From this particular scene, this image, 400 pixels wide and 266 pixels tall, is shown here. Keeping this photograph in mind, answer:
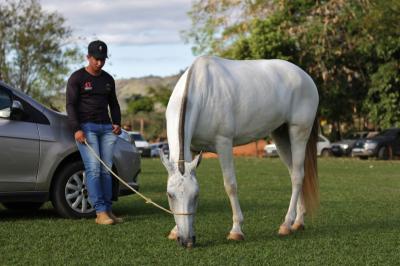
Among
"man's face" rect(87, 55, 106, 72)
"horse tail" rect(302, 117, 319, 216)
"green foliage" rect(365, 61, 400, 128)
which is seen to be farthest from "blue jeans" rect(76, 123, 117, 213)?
"green foliage" rect(365, 61, 400, 128)

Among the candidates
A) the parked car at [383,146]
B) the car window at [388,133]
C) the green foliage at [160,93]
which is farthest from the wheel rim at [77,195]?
the green foliage at [160,93]

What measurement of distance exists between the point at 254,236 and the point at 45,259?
2.52 m

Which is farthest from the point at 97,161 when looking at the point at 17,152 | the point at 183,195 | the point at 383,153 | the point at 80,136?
the point at 383,153

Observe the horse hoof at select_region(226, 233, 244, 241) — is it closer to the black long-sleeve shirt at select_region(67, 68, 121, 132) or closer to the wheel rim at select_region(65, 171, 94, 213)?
the black long-sleeve shirt at select_region(67, 68, 121, 132)

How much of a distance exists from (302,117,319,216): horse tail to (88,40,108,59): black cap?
2729 mm

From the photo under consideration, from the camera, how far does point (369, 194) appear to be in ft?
50.5

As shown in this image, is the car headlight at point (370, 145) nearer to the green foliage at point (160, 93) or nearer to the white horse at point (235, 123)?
the white horse at point (235, 123)

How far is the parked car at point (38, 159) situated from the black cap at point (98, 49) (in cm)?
125

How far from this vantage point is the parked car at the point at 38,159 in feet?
33.7

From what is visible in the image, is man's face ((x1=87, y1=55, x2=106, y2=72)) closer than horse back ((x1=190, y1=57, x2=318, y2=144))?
No

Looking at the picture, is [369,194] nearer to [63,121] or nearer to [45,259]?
[63,121]

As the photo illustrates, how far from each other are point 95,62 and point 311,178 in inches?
116

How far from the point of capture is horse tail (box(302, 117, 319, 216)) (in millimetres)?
10039

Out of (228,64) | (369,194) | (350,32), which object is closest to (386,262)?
(228,64)
